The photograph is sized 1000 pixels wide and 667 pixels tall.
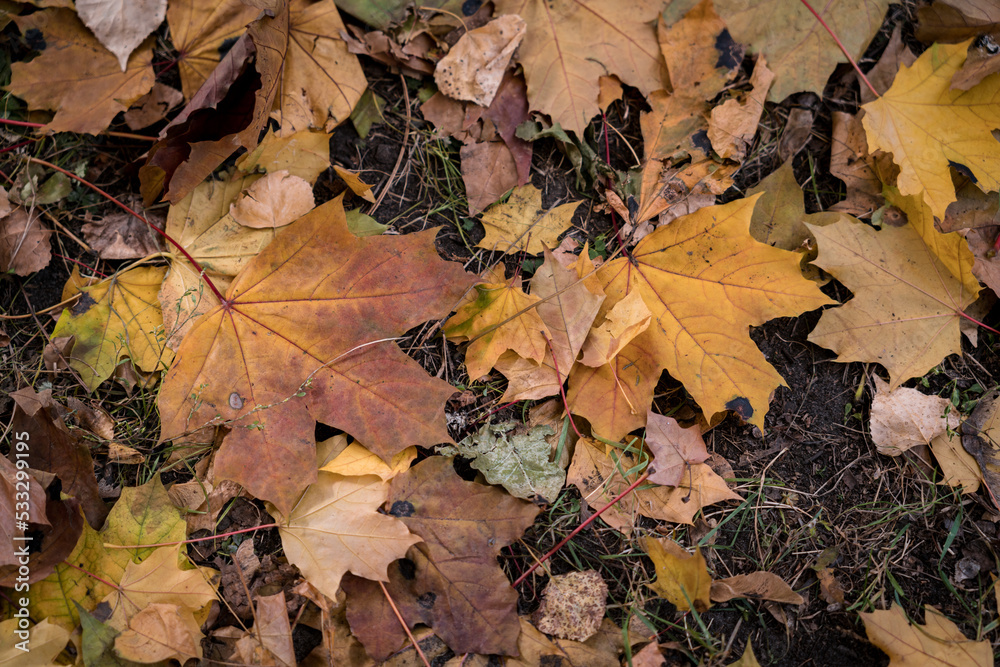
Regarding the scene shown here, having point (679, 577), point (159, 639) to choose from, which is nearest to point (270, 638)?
point (159, 639)

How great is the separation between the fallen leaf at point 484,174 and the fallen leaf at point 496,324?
258mm

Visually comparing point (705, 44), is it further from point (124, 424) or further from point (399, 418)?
point (124, 424)

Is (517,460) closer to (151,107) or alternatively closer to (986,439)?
(986,439)

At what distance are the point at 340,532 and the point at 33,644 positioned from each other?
0.85 metres

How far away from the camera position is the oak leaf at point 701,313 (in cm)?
173

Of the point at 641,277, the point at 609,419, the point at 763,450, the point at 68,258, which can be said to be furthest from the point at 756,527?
the point at 68,258

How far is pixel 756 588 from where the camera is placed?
5.74 feet

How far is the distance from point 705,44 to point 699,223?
0.63 m

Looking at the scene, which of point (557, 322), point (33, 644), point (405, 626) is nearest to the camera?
point (33, 644)

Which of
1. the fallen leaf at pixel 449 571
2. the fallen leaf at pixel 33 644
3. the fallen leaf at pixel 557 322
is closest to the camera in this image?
the fallen leaf at pixel 33 644

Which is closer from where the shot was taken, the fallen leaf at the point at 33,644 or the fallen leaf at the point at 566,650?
the fallen leaf at the point at 33,644

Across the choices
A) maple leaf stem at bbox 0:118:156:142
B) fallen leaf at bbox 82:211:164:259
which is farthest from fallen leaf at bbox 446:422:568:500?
maple leaf stem at bbox 0:118:156:142

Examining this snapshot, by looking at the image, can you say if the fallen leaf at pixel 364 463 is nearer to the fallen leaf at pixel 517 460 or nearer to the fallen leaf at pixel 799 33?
the fallen leaf at pixel 517 460

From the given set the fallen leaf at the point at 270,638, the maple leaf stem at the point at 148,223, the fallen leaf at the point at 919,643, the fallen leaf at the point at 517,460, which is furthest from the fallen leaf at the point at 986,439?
the maple leaf stem at the point at 148,223
